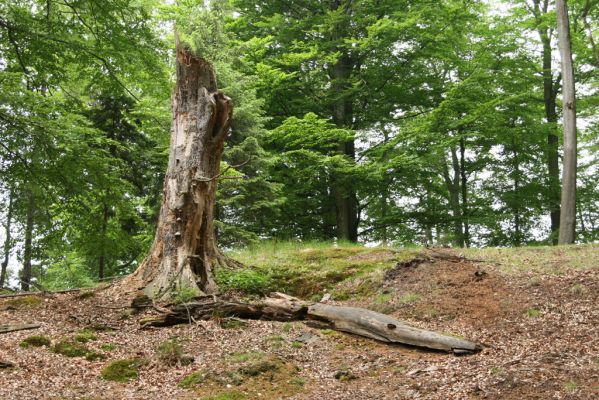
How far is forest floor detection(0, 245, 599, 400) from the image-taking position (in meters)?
5.43

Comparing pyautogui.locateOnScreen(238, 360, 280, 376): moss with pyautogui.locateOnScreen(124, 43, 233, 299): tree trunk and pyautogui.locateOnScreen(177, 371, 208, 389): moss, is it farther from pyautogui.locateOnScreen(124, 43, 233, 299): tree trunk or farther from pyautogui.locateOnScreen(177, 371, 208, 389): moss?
pyautogui.locateOnScreen(124, 43, 233, 299): tree trunk

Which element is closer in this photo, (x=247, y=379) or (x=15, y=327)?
(x=247, y=379)

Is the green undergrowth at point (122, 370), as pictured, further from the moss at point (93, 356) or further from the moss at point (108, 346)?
the moss at point (108, 346)

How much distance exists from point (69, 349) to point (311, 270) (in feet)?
17.4

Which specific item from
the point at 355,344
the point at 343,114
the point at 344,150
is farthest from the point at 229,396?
the point at 343,114

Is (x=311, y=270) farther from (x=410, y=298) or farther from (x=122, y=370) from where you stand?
(x=122, y=370)

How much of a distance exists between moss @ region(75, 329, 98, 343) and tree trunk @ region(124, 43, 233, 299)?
1552 millimetres

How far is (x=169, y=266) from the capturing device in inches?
353

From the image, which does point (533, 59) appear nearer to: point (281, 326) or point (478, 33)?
point (478, 33)

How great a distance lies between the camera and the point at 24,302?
28.2ft

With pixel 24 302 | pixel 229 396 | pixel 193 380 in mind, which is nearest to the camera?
pixel 229 396

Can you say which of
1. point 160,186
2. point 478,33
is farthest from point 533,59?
point 160,186

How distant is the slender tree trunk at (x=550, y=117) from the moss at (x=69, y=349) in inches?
691

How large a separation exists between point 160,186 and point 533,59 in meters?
15.6
